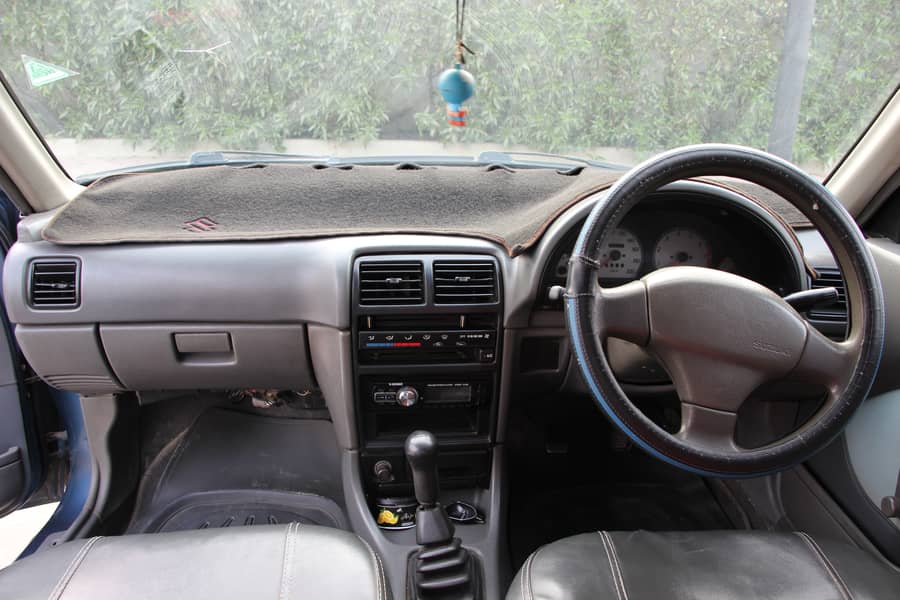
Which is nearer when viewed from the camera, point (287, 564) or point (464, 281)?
point (287, 564)

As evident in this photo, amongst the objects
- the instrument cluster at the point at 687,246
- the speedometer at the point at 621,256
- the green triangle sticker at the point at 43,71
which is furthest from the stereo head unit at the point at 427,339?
the green triangle sticker at the point at 43,71

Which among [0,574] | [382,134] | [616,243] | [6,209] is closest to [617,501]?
[616,243]

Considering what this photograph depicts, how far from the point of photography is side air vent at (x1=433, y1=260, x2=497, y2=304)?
1580 millimetres

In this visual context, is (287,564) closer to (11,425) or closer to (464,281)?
(464,281)

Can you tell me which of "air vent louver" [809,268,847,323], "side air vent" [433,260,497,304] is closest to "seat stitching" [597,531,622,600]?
"side air vent" [433,260,497,304]

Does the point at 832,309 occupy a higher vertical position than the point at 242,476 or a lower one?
higher

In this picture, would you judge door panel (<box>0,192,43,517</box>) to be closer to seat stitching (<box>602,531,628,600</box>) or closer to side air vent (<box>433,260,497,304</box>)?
side air vent (<box>433,260,497,304</box>)

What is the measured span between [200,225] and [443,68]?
2.78 feet

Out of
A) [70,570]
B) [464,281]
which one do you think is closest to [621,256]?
[464,281]

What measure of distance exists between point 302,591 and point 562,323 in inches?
37.6

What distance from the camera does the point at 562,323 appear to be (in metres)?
1.67

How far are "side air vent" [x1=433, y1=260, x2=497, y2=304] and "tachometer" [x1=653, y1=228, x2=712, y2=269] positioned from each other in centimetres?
49

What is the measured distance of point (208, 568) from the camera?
3.95ft

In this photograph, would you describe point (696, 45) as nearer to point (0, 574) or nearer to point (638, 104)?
point (638, 104)
